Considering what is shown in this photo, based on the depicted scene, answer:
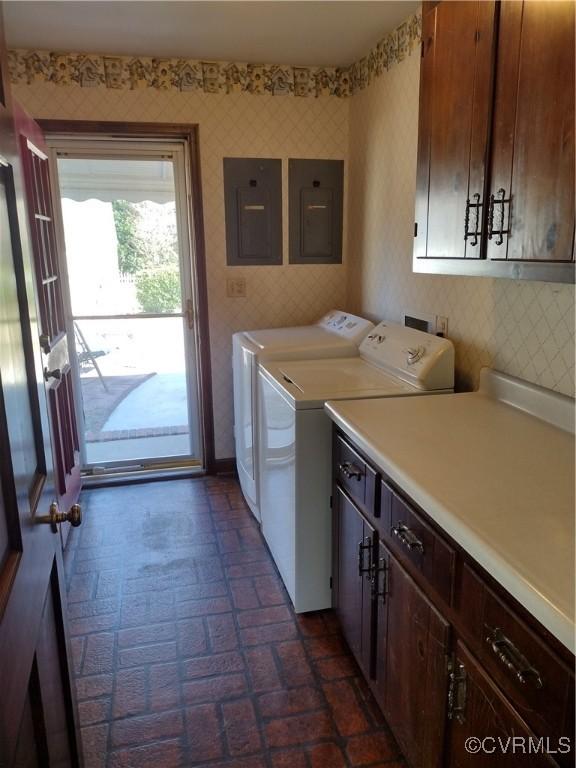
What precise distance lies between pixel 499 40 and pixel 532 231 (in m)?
0.49

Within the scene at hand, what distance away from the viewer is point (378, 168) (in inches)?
116

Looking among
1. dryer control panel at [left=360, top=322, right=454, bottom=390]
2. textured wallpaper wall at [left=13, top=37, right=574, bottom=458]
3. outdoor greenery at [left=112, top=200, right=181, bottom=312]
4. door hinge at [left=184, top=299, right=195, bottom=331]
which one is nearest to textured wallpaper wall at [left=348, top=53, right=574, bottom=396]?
textured wallpaper wall at [left=13, top=37, right=574, bottom=458]

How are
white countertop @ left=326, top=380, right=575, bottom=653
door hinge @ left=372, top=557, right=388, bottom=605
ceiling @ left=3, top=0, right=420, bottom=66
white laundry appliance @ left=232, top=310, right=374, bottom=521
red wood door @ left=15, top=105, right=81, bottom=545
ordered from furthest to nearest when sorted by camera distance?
white laundry appliance @ left=232, top=310, right=374, bottom=521, red wood door @ left=15, top=105, right=81, bottom=545, ceiling @ left=3, top=0, right=420, bottom=66, door hinge @ left=372, top=557, right=388, bottom=605, white countertop @ left=326, top=380, right=575, bottom=653

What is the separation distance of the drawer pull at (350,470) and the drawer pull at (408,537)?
0.87 feet

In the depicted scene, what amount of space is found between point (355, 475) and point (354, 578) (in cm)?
37

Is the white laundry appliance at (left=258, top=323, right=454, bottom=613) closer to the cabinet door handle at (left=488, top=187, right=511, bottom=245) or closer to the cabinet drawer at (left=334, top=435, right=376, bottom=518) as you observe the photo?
the cabinet drawer at (left=334, top=435, right=376, bottom=518)

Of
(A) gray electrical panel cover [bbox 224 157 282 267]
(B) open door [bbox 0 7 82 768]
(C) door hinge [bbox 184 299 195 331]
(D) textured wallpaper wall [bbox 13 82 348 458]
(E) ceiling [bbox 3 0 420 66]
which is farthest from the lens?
(C) door hinge [bbox 184 299 195 331]

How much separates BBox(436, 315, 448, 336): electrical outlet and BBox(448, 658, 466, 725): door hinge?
144cm

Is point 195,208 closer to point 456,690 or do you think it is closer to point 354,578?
point 354,578

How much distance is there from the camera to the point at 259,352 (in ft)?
8.86

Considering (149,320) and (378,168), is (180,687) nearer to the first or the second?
(149,320)

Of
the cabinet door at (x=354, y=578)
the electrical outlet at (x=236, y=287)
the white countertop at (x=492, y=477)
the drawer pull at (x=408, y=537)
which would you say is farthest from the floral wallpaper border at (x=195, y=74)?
the drawer pull at (x=408, y=537)

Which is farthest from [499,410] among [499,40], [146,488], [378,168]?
[146,488]

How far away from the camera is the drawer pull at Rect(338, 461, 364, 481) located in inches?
68.2
